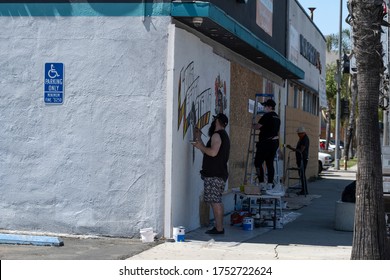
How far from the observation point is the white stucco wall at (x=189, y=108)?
12581 millimetres

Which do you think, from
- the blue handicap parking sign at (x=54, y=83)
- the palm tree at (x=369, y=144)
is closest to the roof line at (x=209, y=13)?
the blue handicap parking sign at (x=54, y=83)

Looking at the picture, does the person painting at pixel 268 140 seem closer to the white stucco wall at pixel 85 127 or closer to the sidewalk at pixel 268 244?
the sidewalk at pixel 268 244

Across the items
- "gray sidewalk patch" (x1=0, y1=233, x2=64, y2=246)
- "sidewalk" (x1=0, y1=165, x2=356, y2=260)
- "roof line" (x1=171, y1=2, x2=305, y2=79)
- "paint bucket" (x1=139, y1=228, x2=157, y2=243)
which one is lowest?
"sidewalk" (x1=0, y1=165, x2=356, y2=260)

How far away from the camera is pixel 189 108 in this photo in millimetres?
13422

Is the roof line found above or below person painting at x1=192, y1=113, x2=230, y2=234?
above

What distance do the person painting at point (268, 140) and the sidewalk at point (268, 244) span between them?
3.90 feet

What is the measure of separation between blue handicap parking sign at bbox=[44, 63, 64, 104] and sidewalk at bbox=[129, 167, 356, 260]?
115 inches

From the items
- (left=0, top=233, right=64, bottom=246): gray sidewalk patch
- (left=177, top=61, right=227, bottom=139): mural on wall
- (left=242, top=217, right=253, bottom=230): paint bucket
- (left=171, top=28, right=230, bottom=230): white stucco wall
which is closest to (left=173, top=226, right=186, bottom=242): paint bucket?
(left=171, top=28, right=230, bottom=230): white stucco wall

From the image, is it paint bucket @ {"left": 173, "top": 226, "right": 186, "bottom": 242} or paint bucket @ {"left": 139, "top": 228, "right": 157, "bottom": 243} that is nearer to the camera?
paint bucket @ {"left": 139, "top": 228, "right": 157, "bottom": 243}

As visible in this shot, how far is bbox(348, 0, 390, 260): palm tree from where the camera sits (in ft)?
30.9

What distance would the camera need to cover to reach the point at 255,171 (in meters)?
18.1

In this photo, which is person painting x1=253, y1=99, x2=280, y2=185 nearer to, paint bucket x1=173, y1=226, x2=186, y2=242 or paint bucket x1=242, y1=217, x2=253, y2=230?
paint bucket x1=242, y1=217, x2=253, y2=230

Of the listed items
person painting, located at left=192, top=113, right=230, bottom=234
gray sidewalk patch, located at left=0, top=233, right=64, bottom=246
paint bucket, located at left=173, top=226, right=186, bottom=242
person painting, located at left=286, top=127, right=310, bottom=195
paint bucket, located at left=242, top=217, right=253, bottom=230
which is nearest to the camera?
gray sidewalk patch, located at left=0, top=233, right=64, bottom=246
